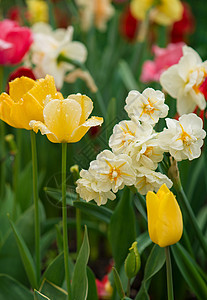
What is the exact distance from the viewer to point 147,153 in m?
0.50

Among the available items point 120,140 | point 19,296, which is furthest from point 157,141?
point 19,296

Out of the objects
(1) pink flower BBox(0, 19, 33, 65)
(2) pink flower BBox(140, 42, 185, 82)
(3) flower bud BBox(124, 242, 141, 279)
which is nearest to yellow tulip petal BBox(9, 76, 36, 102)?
(3) flower bud BBox(124, 242, 141, 279)

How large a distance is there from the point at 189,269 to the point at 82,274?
19 centimetres

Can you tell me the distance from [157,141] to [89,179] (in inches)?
3.5

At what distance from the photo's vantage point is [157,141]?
19.9 inches

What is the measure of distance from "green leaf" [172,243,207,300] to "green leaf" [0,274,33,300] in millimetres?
241

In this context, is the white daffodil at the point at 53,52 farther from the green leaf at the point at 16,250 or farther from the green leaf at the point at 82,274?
the green leaf at the point at 82,274

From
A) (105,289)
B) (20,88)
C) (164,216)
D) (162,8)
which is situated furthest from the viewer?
(162,8)

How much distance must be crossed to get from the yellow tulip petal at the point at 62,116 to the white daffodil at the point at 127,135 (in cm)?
5

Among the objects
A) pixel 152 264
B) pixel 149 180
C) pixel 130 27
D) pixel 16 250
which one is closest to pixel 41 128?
pixel 149 180

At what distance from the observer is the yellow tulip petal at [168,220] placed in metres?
0.48

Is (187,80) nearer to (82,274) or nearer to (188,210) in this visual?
(188,210)

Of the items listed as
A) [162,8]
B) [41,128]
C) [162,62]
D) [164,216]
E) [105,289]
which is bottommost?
[105,289]

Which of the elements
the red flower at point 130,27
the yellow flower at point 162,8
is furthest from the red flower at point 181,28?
the yellow flower at point 162,8
